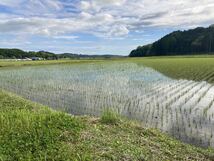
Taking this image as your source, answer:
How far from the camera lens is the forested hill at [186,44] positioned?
109312mm

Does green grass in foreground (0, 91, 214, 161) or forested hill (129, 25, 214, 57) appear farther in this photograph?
forested hill (129, 25, 214, 57)

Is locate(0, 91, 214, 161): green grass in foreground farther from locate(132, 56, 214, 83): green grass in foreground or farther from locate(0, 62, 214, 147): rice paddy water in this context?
locate(132, 56, 214, 83): green grass in foreground

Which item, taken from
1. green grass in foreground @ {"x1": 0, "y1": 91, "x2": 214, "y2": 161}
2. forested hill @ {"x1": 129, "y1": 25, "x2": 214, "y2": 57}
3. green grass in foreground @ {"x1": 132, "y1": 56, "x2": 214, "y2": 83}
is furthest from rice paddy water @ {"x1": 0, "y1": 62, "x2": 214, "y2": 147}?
forested hill @ {"x1": 129, "y1": 25, "x2": 214, "y2": 57}

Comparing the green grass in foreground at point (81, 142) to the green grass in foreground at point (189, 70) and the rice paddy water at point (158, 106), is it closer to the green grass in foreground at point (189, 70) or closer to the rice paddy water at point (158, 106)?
the rice paddy water at point (158, 106)

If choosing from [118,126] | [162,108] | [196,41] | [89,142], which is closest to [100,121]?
[118,126]

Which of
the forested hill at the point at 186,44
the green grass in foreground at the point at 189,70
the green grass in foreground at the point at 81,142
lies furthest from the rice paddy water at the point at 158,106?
the forested hill at the point at 186,44

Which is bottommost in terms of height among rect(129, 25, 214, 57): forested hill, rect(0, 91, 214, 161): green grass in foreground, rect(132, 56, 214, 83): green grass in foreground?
rect(132, 56, 214, 83): green grass in foreground

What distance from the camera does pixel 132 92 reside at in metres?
17.3

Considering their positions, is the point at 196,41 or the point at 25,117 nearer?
the point at 25,117

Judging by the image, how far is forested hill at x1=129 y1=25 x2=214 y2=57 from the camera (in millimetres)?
109312

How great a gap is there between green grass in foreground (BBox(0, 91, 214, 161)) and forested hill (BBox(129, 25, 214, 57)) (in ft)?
342

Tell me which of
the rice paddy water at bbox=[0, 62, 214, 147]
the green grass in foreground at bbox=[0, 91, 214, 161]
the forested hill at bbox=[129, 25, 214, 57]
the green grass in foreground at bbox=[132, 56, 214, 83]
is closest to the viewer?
the green grass in foreground at bbox=[0, 91, 214, 161]

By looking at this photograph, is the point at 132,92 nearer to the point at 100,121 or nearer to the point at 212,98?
the point at 212,98

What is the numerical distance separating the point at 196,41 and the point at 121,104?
106 meters
